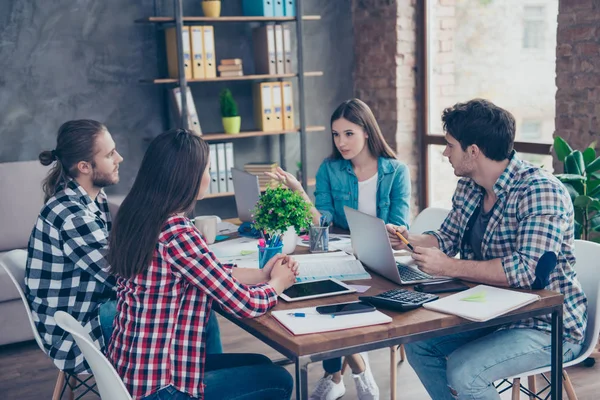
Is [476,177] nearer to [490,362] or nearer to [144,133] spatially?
[490,362]

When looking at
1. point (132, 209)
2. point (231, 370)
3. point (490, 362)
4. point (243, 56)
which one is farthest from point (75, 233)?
point (243, 56)

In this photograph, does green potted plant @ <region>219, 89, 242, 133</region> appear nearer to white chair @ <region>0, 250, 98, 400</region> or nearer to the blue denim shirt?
the blue denim shirt

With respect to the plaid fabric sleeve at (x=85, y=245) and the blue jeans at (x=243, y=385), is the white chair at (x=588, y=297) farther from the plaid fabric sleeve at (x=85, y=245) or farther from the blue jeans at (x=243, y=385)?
the plaid fabric sleeve at (x=85, y=245)

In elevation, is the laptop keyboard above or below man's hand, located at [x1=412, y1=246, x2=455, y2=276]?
below

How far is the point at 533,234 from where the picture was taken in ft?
6.86

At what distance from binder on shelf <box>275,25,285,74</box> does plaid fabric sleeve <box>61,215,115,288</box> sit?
2.74 meters

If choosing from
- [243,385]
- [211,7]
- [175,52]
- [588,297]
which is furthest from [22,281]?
[211,7]

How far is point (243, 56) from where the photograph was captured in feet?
16.7

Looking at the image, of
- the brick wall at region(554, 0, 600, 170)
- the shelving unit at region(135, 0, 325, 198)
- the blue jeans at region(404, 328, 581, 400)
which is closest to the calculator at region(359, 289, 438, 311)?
the blue jeans at region(404, 328, 581, 400)

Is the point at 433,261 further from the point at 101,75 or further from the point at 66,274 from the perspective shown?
the point at 101,75

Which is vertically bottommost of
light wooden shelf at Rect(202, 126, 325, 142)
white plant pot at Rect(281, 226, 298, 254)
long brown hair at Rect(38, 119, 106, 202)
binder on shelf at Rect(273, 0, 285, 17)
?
white plant pot at Rect(281, 226, 298, 254)

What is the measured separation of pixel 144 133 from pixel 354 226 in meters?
2.80

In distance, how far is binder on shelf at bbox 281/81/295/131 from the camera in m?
4.89

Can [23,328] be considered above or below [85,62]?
below
